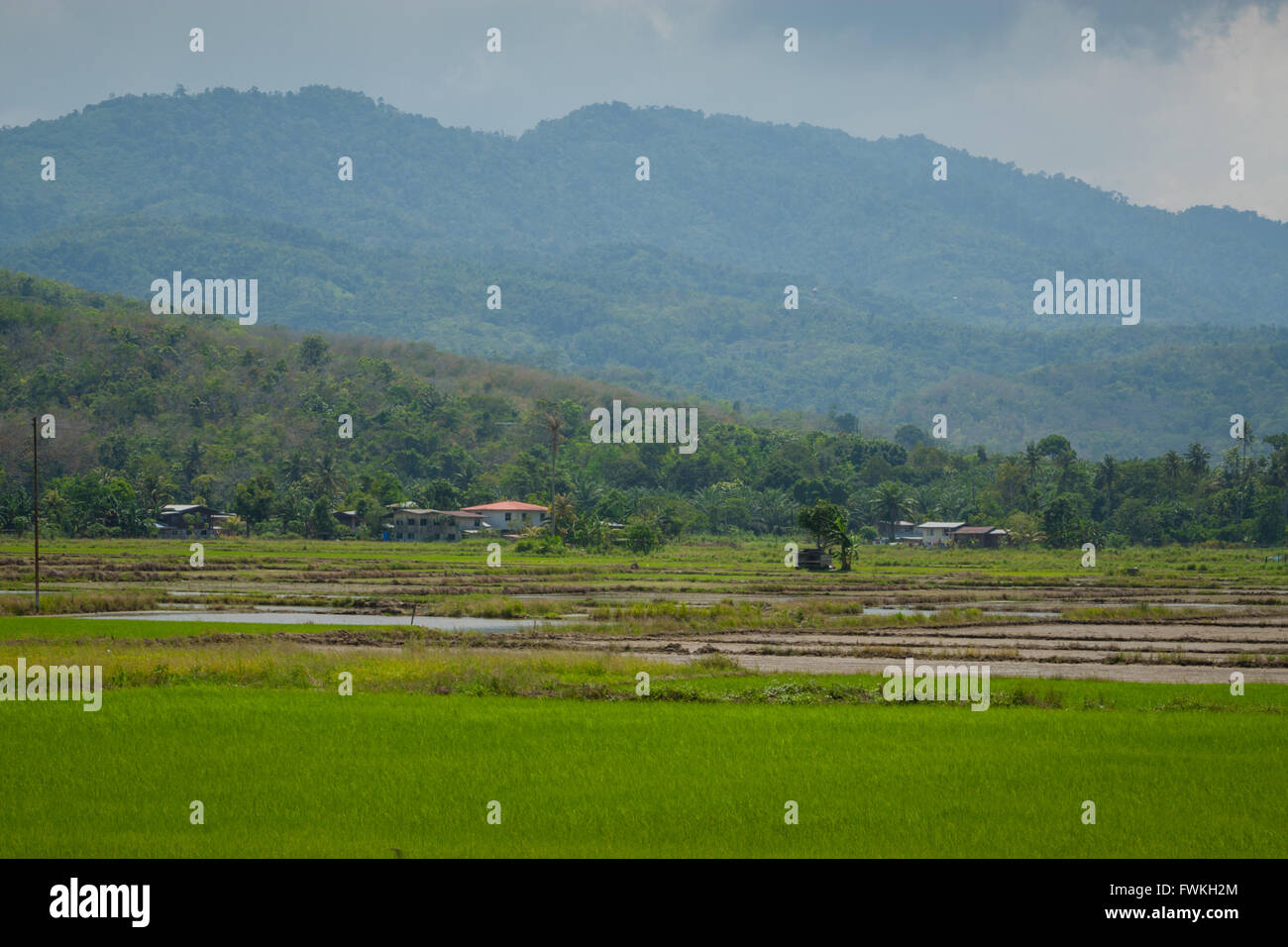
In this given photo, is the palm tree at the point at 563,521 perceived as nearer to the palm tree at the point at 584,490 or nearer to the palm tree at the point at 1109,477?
the palm tree at the point at 584,490

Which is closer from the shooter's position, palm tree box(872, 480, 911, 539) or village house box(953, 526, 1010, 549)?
village house box(953, 526, 1010, 549)

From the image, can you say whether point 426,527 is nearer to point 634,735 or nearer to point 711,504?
point 711,504

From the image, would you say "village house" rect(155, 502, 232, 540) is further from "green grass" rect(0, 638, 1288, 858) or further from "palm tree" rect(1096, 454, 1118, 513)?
"green grass" rect(0, 638, 1288, 858)

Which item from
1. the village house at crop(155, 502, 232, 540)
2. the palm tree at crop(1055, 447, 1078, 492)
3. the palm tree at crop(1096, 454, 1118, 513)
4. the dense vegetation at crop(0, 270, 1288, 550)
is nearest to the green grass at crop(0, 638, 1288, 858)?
the dense vegetation at crop(0, 270, 1288, 550)

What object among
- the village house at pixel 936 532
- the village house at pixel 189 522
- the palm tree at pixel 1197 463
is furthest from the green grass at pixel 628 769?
the palm tree at pixel 1197 463
